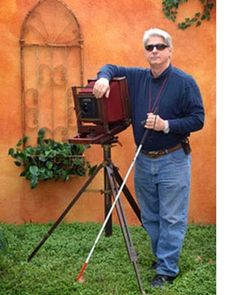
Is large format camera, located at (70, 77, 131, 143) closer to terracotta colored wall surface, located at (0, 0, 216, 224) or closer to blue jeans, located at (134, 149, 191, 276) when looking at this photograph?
blue jeans, located at (134, 149, 191, 276)

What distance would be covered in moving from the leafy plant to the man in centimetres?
132

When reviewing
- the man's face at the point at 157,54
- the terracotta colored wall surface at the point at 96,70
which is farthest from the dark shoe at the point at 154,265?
the man's face at the point at 157,54

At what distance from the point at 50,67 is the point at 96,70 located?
1.47ft

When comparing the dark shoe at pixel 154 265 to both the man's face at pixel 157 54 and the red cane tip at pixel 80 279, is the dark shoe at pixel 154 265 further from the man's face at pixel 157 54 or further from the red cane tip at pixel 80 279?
the man's face at pixel 157 54

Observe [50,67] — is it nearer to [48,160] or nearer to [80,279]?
[48,160]

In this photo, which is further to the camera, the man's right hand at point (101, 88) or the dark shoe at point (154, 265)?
the dark shoe at point (154, 265)

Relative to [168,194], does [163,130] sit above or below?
above

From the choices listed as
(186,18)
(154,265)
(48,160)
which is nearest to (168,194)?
(154,265)

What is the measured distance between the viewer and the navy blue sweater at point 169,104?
11.4ft

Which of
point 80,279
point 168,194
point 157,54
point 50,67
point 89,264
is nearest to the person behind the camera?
point 157,54

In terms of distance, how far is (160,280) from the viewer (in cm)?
367

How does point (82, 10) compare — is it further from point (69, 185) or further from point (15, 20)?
point (69, 185)

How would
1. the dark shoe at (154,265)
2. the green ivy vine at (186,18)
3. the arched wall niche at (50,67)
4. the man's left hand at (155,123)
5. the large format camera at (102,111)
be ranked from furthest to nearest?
the arched wall niche at (50,67), the green ivy vine at (186,18), the dark shoe at (154,265), the large format camera at (102,111), the man's left hand at (155,123)
